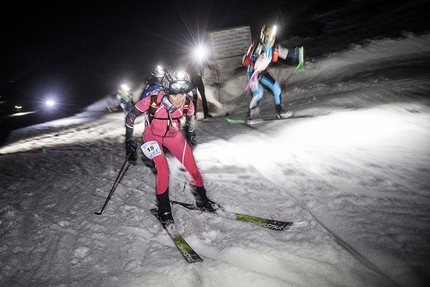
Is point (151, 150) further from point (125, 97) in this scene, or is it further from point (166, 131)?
point (125, 97)

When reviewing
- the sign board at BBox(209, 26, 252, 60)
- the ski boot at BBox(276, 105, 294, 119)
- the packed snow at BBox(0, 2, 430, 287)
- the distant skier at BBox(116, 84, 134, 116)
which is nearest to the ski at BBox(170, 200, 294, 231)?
the packed snow at BBox(0, 2, 430, 287)

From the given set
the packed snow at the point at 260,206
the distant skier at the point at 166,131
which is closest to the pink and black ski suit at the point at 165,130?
the distant skier at the point at 166,131

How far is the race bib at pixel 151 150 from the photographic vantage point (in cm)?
334

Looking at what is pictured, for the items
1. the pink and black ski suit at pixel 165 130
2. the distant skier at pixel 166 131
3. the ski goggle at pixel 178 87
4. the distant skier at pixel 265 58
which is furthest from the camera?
the distant skier at pixel 265 58

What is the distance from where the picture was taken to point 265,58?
6816mm

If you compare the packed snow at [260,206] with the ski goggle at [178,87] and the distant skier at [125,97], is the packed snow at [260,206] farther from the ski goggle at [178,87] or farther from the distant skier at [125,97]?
the distant skier at [125,97]

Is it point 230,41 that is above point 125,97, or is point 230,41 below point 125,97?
above

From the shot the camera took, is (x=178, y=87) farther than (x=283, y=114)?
No

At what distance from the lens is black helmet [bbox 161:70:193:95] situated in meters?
3.22

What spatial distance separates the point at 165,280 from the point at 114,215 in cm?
171

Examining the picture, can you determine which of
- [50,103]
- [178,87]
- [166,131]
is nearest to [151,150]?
[166,131]

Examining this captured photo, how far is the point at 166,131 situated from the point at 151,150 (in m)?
0.43

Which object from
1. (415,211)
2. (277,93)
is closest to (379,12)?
(277,93)

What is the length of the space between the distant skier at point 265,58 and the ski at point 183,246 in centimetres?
514
